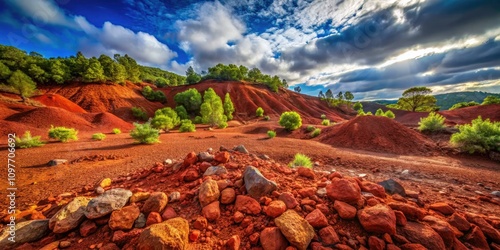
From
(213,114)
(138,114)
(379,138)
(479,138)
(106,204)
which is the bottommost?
(379,138)

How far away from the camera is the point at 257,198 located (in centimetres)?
239

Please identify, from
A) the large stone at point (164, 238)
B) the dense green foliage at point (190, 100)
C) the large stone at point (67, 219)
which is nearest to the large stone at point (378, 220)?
the large stone at point (164, 238)

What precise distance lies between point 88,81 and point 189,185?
4413 centimetres

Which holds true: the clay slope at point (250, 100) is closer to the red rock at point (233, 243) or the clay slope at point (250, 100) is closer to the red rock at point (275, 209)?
the red rock at point (275, 209)

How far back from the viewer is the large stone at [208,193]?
7.67 ft

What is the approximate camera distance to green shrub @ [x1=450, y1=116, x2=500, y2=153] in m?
8.22

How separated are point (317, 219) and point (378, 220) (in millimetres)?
675

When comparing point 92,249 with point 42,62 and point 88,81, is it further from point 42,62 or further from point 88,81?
point 42,62

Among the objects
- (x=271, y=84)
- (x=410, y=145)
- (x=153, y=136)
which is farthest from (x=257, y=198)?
(x=271, y=84)

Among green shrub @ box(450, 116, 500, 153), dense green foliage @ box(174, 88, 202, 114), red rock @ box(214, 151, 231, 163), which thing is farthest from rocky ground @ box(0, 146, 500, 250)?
dense green foliage @ box(174, 88, 202, 114)

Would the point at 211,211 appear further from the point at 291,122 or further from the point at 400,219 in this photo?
the point at 291,122

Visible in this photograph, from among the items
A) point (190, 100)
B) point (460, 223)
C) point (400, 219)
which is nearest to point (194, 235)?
point (400, 219)

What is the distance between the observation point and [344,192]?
227 centimetres

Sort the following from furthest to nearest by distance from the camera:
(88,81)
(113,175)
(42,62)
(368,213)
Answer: (88,81)
(42,62)
(113,175)
(368,213)
